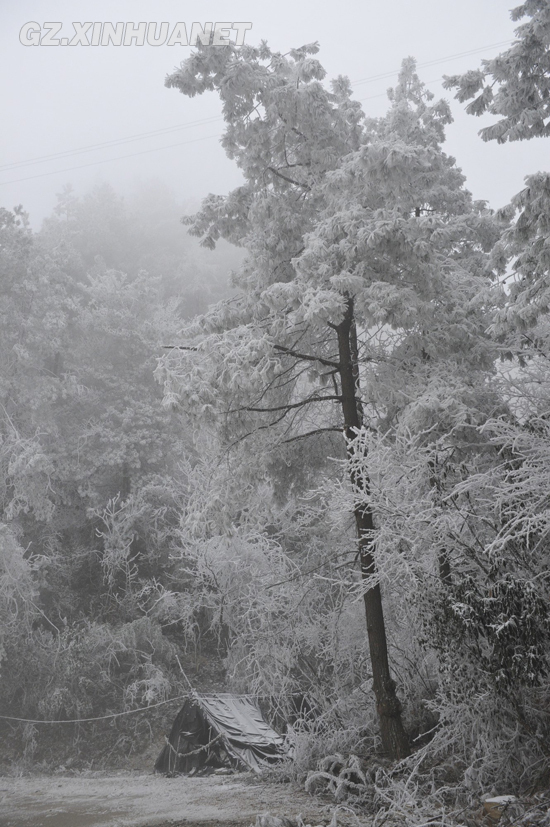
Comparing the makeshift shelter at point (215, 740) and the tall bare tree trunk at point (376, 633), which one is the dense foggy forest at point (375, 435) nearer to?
the tall bare tree trunk at point (376, 633)

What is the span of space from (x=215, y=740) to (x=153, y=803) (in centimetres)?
296

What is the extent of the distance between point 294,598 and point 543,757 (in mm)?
6207

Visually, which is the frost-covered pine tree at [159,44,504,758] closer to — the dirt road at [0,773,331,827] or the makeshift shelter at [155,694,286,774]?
the dirt road at [0,773,331,827]

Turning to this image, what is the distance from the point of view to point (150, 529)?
64.9 feet

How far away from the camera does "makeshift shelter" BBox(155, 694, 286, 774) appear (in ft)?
36.7

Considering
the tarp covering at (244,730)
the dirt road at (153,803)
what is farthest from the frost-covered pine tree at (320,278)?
the tarp covering at (244,730)

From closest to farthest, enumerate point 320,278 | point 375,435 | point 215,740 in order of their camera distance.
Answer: point 320,278 → point 375,435 → point 215,740

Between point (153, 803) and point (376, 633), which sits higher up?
point (376, 633)

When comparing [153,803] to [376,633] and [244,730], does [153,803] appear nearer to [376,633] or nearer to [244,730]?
[244,730]

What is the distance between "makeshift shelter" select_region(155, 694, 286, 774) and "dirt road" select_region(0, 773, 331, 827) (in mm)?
514

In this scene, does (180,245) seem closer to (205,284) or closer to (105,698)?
(205,284)

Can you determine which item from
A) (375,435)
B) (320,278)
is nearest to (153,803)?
(375,435)

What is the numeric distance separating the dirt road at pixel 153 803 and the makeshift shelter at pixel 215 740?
514mm

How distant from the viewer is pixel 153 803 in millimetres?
8234
